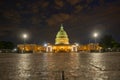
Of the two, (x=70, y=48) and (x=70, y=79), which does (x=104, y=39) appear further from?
(x=70, y=79)

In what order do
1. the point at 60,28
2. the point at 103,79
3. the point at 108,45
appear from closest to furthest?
the point at 103,79 < the point at 108,45 < the point at 60,28

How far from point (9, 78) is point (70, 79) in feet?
7.23

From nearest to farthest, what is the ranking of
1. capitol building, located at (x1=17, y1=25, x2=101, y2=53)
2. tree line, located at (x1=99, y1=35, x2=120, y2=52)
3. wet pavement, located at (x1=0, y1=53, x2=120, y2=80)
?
wet pavement, located at (x1=0, y1=53, x2=120, y2=80), tree line, located at (x1=99, y1=35, x2=120, y2=52), capitol building, located at (x1=17, y1=25, x2=101, y2=53)

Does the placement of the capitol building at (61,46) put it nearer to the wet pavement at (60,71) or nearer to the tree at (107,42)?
the tree at (107,42)

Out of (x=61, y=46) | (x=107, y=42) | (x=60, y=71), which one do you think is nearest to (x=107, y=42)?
(x=107, y=42)

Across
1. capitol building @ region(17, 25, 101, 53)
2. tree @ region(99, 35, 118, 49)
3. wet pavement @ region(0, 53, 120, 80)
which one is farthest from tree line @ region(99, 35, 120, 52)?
wet pavement @ region(0, 53, 120, 80)

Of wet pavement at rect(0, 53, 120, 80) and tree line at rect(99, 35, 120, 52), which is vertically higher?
tree line at rect(99, 35, 120, 52)

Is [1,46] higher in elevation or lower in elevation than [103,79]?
higher

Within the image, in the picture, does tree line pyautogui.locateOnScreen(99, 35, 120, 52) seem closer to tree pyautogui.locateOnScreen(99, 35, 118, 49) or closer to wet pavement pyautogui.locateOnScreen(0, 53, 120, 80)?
tree pyautogui.locateOnScreen(99, 35, 118, 49)

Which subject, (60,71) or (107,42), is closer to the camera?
(60,71)

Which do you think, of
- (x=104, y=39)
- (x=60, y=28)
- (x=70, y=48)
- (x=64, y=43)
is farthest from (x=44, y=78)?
(x=60, y=28)

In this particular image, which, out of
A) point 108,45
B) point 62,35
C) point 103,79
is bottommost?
point 103,79

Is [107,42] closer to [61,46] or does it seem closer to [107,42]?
[107,42]

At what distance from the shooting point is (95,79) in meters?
9.02
